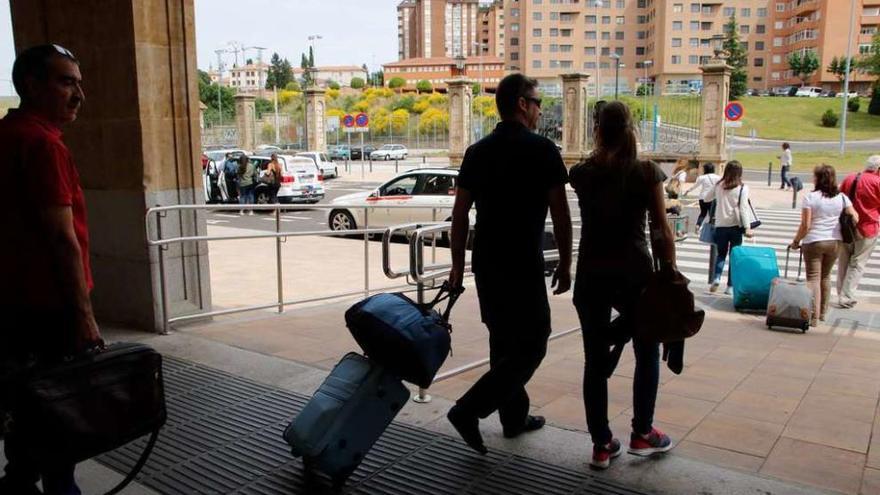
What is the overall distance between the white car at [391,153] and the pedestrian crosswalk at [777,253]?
114 feet

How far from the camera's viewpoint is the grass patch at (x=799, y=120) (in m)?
64.8

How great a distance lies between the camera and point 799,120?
7131 cm

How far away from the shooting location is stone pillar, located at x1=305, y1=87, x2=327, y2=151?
43219 mm

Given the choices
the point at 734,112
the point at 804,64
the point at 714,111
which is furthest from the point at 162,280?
the point at 804,64

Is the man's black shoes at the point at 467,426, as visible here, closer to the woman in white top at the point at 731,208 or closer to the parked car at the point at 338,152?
the woman in white top at the point at 731,208

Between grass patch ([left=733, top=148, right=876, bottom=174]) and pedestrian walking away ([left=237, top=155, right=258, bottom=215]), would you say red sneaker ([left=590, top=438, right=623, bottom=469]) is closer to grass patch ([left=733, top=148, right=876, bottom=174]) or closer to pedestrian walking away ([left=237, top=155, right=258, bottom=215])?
pedestrian walking away ([left=237, top=155, right=258, bottom=215])

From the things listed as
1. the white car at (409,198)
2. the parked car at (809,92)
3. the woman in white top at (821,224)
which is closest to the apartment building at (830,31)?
the parked car at (809,92)

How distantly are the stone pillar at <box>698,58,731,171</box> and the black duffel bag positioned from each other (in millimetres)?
27772

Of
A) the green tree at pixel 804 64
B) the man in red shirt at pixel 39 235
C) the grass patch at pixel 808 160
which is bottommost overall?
the grass patch at pixel 808 160

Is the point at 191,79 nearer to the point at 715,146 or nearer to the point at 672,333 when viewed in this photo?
the point at 672,333

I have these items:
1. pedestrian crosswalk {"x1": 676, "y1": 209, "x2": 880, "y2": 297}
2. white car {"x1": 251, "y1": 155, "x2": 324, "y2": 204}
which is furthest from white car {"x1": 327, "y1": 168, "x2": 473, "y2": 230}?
white car {"x1": 251, "y1": 155, "x2": 324, "y2": 204}

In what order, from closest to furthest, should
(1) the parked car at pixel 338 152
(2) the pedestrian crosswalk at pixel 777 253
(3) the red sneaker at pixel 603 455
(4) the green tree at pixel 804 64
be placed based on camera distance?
(3) the red sneaker at pixel 603 455
(2) the pedestrian crosswalk at pixel 777 253
(1) the parked car at pixel 338 152
(4) the green tree at pixel 804 64

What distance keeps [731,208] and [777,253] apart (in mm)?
5817

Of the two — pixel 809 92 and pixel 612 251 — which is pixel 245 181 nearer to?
pixel 612 251
